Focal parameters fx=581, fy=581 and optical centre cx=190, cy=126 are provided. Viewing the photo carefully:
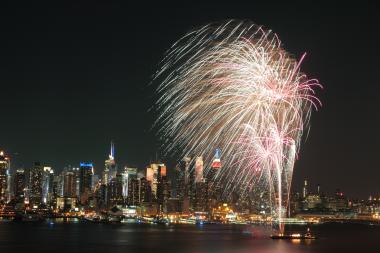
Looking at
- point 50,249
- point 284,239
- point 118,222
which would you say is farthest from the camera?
point 118,222

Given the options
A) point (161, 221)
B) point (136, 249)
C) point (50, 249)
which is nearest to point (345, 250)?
point (136, 249)

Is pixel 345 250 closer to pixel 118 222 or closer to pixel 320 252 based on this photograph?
pixel 320 252

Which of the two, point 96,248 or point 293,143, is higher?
point 293,143

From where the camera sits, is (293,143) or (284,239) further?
(284,239)

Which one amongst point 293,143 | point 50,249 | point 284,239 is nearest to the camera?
point 293,143

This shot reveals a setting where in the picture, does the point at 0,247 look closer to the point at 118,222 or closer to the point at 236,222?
the point at 118,222

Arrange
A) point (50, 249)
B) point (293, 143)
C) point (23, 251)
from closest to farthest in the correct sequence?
point (293, 143), point (23, 251), point (50, 249)

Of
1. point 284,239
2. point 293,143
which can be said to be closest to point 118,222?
point 284,239

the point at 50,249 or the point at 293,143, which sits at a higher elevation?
the point at 293,143

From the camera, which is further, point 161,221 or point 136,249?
point 161,221
